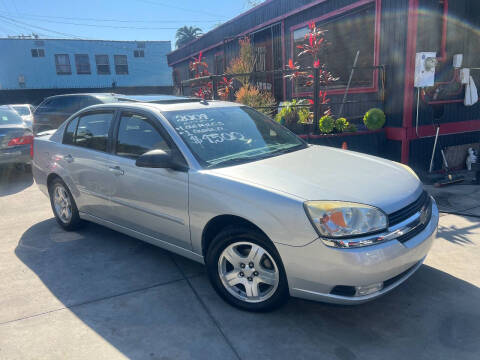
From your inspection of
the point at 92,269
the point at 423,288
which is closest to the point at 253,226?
the point at 423,288

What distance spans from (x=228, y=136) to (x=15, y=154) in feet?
20.8

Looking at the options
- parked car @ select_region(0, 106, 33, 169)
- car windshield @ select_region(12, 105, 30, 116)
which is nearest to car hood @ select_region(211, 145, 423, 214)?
parked car @ select_region(0, 106, 33, 169)

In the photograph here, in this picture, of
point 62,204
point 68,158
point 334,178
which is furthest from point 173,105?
point 62,204

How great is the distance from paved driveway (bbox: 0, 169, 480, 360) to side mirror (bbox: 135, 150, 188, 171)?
3.67 feet

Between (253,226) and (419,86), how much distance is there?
5.50 metres

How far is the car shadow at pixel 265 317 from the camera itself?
8.58 feet

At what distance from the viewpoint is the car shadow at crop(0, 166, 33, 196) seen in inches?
289

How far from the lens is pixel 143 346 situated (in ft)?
8.81

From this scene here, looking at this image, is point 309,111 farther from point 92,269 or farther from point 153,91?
point 153,91

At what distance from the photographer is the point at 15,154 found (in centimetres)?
804

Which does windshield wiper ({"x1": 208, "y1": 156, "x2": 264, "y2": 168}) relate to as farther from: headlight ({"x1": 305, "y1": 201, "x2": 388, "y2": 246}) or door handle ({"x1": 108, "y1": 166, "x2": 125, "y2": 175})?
door handle ({"x1": 108, "y1": 166, "x2": 125, "y2": 175})

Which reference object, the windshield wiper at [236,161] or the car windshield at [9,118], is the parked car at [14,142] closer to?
the car windshield at [9,118]

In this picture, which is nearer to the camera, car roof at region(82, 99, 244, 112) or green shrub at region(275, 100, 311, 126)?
car roof at region(82, 99, 244, 112)

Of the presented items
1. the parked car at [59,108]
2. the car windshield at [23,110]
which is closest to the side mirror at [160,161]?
the parked car at [59,108]
